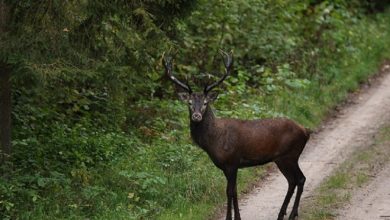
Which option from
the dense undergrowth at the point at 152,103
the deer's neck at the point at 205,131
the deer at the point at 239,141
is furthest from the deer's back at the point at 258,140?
the dense undergrowth at the point at 152,103

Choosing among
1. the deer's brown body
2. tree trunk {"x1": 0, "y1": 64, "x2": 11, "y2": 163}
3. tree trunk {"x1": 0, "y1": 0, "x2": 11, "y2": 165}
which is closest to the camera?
the deer's brown body

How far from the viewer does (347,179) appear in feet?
44.6

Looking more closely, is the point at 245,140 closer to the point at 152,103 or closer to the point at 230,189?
the point at 230,189

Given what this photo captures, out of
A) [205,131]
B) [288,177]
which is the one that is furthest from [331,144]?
[205,131]

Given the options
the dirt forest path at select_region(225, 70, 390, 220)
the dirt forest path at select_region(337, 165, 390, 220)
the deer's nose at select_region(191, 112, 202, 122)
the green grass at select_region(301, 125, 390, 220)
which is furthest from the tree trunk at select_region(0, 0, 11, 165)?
the dirt forest path at select_region(337, 165, 390, 220)

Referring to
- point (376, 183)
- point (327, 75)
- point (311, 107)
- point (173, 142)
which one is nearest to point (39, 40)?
point (173, 142)

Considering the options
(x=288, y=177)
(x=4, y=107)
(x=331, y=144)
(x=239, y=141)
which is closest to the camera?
(x=239, y=141)

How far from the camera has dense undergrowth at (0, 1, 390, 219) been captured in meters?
12.0

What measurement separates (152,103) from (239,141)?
6180 millimetres

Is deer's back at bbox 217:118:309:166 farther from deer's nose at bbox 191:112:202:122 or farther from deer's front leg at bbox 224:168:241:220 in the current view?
deer's nose at bbox 191:112:202:122

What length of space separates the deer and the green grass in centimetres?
54

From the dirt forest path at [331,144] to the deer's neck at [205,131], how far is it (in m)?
1.43

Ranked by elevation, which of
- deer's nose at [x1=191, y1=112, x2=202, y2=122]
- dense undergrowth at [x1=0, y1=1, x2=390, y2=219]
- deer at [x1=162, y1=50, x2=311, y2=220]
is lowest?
dense undergrowth at [x1=0, y1=1, x2=390, y2=219]

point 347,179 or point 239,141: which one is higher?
point 239,141
